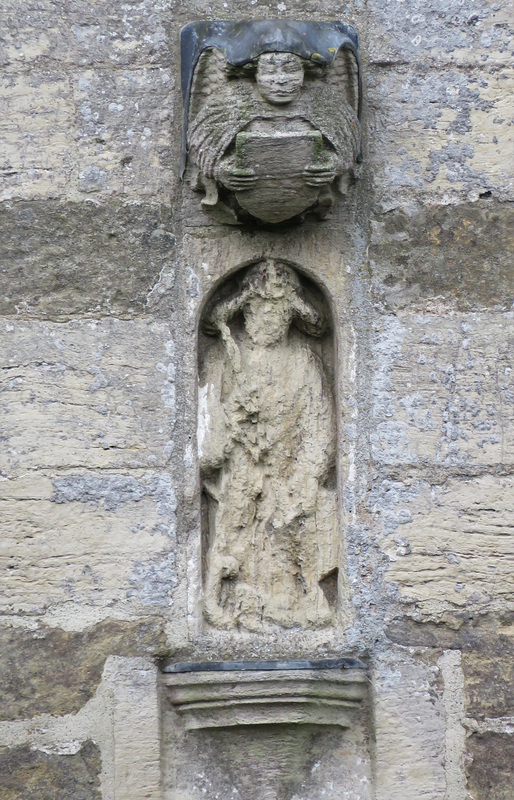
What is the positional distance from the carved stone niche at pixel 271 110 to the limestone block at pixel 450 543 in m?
0.79

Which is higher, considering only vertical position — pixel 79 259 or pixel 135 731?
pixel 79 259

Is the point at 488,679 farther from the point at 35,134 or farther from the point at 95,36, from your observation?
the point at 95,36

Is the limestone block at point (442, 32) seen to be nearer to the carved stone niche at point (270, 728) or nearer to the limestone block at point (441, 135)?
the limestone block at point (441, 135)

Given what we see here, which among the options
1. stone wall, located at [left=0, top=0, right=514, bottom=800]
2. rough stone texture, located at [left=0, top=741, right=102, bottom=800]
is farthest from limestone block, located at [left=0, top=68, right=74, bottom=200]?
rough stone texture, located at [left=0, top=741, right=102, bottom=800]

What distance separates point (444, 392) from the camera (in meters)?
2.26

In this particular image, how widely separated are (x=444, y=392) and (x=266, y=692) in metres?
0.86

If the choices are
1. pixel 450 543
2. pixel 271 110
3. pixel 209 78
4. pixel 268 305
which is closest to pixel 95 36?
pixel 209 78

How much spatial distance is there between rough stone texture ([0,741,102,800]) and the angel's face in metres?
1.64

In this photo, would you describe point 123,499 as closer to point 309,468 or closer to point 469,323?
point 309,468

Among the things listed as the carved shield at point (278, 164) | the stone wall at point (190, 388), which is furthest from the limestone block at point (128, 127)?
the carved shield at point (278, 164)

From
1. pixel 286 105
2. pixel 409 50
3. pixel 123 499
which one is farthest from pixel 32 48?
pixel 123 499

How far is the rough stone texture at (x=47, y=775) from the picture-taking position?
2166 millimetres

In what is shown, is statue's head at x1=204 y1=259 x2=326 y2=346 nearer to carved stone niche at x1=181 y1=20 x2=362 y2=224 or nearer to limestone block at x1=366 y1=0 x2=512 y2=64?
carved stone niche at x1=181 y1=20 x2=362 y2=224

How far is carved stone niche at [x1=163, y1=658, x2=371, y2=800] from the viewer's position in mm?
2174
